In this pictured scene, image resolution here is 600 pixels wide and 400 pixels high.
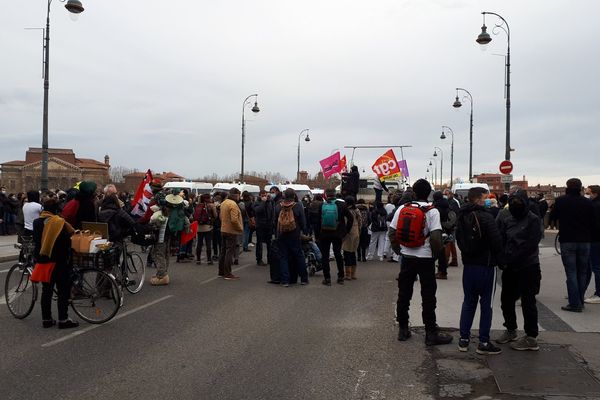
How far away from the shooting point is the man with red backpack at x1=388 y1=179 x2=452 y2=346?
6.37m

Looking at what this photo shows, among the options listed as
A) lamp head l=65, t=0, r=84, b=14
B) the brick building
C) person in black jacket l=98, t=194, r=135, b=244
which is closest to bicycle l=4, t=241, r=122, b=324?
person in black jacket l=98, t=194, r=135, b=244

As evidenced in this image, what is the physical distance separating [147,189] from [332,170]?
17288mm

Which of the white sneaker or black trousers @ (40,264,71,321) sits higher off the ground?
black trousers @ (40,264,71,321)

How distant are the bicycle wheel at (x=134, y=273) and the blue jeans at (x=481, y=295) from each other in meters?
6.01

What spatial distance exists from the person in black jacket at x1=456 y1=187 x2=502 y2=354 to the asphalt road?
66cm

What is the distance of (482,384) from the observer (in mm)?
5070

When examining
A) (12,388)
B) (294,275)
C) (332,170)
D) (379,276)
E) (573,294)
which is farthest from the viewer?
(332,170)

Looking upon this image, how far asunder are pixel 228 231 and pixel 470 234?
646 centimetres

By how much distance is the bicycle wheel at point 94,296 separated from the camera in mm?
7488

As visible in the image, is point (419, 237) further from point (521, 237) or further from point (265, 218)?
point (265, 218)

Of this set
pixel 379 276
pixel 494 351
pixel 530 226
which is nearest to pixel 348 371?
pixel 494 351

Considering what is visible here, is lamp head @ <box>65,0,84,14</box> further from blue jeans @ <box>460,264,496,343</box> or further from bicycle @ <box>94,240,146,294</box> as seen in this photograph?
blue jeans @ <box>460,264,496,343</box>

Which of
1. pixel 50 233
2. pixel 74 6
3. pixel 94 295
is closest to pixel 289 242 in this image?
pixel 94 295

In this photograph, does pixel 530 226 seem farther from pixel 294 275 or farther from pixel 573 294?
pixel 294 275
